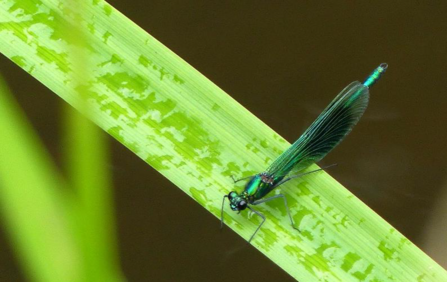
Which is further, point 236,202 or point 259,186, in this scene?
point 259,186

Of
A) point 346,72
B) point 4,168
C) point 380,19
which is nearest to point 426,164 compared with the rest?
point 346,72

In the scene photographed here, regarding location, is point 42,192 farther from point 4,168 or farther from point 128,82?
point 128,82

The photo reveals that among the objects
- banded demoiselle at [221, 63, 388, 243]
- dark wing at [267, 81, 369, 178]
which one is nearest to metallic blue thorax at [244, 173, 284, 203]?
banded demoiselle at [221, 63, 388, 243]

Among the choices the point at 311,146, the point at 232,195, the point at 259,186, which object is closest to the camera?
the point at 232,195

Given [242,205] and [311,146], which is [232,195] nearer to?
[242,205]

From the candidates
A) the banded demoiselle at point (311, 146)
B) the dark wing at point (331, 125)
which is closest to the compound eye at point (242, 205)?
the banded demoiselle at point (311, 146)

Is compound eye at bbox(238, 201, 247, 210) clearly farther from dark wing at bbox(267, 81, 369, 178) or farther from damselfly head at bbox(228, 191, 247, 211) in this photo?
dark wing at bbox(267, 81, 369, 178)

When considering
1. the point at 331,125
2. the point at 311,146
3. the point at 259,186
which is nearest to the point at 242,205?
the point at 259,186

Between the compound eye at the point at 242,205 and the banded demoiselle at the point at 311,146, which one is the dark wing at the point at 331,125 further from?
the compound eye at the point at 242,205
